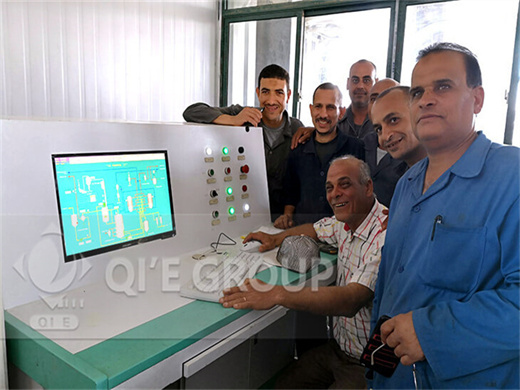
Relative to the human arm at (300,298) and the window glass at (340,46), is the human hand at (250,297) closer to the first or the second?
the human arm at (300,298)

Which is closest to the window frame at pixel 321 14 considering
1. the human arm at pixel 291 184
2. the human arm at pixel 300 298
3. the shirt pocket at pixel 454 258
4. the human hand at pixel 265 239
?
the human arm at pixel 291 184

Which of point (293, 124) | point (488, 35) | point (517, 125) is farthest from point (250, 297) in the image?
point (488, 35)

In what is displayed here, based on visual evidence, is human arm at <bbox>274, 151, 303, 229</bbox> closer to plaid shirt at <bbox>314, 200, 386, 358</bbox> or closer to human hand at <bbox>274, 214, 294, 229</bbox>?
human hand at <bbox>274, 214, 294, 229</bbox>

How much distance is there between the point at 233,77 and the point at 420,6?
1.85 meters

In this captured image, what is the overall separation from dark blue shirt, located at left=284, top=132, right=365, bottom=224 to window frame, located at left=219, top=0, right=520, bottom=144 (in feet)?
5.24

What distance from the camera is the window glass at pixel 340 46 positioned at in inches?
138

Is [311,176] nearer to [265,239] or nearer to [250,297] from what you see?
[265,239]

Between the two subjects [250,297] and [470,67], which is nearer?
A: [470,67]

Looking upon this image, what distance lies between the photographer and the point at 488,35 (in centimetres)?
304

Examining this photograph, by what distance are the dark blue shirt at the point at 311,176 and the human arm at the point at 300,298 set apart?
2.28 ft

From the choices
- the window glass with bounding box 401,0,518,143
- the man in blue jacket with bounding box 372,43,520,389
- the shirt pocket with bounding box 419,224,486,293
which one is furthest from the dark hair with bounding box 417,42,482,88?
the window glass with bounding box 401,0,518,143

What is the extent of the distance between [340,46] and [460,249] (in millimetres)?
3158

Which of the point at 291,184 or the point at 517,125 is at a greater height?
the point at 517,125

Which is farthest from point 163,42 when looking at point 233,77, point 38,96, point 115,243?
point 115,243
